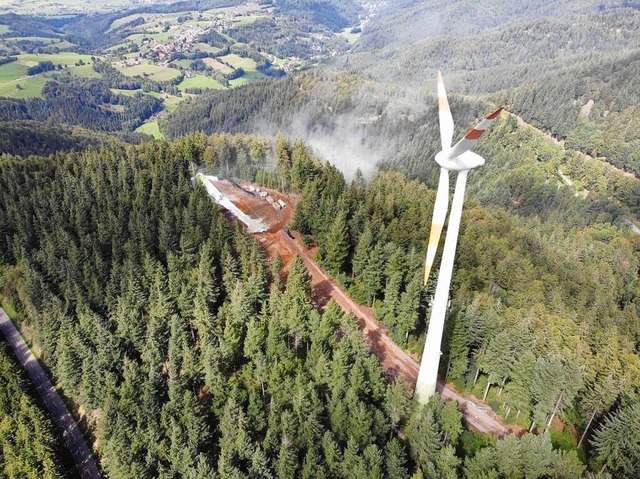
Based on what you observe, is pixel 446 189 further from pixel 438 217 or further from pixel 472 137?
pixel 472 137

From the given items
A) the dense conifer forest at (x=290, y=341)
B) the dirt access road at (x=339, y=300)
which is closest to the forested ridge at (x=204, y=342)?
the dense conifer forest at (x=290, y=341)

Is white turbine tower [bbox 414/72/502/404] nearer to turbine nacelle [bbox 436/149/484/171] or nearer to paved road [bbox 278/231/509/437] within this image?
turbine nacelle [bbox 436/149/484/171]

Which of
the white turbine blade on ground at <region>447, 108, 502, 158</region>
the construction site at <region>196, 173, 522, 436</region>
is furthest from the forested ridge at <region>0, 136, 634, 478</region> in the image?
the white turbine blade on ground at <region>447, 108, 502, 158</region>

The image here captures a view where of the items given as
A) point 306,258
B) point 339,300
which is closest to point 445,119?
point 339,300

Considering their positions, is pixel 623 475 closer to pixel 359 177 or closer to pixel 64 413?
→ pixel 64 413

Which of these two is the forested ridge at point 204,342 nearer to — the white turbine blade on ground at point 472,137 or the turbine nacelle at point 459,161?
the turbine nacelle at point 459,161

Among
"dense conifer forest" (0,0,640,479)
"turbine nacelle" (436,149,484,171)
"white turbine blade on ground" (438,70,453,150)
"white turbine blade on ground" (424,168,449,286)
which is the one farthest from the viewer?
"dense conifer forest" (0,0,640,479)

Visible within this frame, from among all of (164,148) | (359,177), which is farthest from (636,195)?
(164,148)
